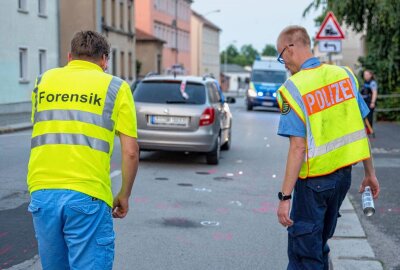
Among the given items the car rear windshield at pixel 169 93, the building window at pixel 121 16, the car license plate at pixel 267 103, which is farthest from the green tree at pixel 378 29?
the building window at pixel 121 16

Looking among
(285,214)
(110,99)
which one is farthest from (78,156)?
(285,214)

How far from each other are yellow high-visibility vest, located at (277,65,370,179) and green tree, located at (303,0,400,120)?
20.9 m

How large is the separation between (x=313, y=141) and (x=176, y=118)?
851cm

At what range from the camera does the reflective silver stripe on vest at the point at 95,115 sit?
3.44 meters

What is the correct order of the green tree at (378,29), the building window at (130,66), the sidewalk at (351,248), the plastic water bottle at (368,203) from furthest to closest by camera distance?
the building window at (130,66) → the green tree at (378,29) → the sidewalk at (351,248) → the plastic water bottle at (368,203)

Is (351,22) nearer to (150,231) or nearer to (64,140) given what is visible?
(150,231)

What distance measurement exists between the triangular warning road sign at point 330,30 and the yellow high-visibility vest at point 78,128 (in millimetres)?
15119

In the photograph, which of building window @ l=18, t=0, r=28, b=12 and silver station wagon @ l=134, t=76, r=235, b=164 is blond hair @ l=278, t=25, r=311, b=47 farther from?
building window @ l=18, t=0, r=28, b=12

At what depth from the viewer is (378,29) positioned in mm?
25234

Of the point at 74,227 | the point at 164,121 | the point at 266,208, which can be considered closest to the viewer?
the point at 74,227

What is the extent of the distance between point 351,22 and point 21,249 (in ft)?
70.4

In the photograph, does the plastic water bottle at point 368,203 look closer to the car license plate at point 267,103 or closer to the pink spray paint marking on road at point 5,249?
the pink spray paint marking on road at point 5,249

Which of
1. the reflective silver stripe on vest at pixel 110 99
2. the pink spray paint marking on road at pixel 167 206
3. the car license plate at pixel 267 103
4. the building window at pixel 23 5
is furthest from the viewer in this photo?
the car license plate at pixel 267 103

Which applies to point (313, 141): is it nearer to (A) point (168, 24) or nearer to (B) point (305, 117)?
(B) point (305, 117)
